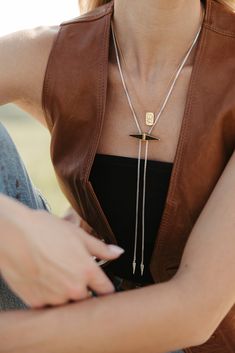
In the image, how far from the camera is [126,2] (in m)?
2.38

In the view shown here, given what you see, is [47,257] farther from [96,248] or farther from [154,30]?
[154,30]

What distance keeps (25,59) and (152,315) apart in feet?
3.13

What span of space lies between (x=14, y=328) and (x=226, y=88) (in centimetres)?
96

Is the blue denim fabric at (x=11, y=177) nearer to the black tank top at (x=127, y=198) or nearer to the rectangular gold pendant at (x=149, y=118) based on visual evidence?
the black tank top at (x=127, y=198)

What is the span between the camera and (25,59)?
7.81 ft

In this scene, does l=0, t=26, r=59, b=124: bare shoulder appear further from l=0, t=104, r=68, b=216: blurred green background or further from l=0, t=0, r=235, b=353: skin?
l=0, t=104, r=68, b=216: blurred green background

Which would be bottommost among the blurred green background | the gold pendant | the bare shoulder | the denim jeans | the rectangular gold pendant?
the blurred green background

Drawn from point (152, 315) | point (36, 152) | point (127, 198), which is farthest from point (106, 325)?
point (36, 152)

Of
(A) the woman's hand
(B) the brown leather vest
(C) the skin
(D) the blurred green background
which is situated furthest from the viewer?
(D) the blurred green background

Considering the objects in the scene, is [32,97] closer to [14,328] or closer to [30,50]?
[30,50]

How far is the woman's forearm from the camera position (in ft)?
6.29

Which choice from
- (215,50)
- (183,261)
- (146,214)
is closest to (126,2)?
(215,50)

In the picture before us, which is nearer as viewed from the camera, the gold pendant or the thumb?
the thumb

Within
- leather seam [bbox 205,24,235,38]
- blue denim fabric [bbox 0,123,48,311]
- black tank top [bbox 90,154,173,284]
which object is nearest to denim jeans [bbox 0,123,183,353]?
blue denim fabric [bbox 0,123,48,311]
